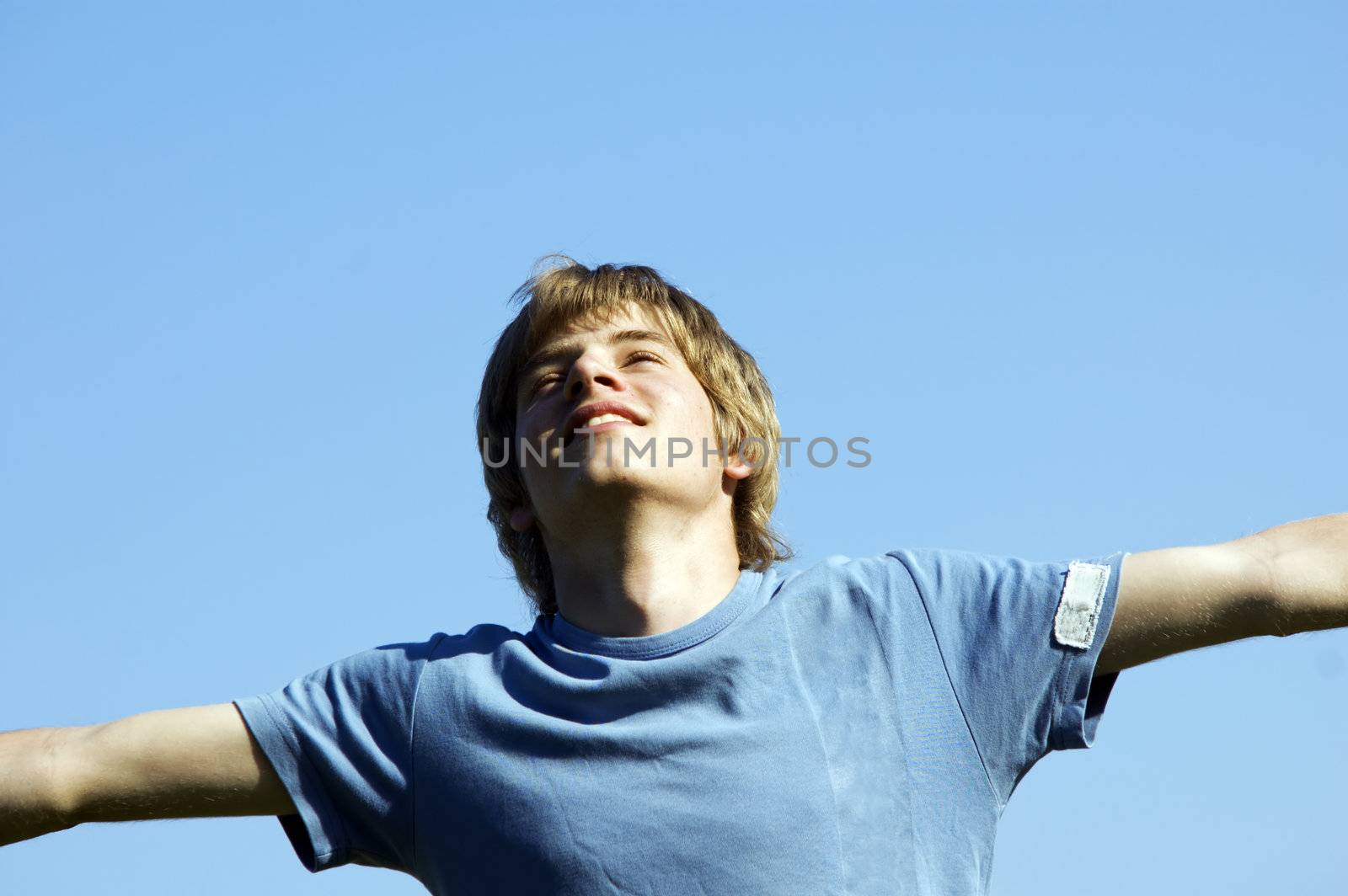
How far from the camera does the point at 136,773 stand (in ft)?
12.6

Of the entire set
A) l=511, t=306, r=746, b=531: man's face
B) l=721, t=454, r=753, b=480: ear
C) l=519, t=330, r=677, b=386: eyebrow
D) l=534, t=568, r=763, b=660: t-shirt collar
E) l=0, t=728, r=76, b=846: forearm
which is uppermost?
l=519, t=330, r=677, b=386: eyebrow

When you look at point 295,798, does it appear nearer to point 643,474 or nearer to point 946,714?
point 643,474

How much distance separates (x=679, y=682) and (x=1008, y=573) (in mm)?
906

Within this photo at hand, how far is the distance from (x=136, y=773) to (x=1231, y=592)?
2729 millimetres

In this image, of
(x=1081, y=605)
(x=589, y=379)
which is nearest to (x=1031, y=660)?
(x=1081, y=605)

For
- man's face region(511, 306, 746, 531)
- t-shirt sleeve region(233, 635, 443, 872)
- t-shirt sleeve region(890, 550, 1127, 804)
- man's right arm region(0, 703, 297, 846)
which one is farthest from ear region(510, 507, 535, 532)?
t-shirt sleeve region(890, 550, 1127, 804)

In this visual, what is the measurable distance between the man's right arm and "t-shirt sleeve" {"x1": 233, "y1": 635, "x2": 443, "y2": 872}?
0.16 feet

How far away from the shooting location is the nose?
4.59 metres

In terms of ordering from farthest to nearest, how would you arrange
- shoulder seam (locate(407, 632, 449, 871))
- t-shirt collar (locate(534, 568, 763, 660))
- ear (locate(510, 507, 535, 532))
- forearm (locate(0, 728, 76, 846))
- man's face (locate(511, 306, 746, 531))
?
1. ear (locate(510, 507, 535, 532))
2. man's face (locate(511, 306, 746, 531))
3. t-shirt collar (locate(534, 568, 763, 660))
4. shoulder seam (locate(407, 632, 449, 871))
5. forearm (locate(0, 728, 76, 846))

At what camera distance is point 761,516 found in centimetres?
518

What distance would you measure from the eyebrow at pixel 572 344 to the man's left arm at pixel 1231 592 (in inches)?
68.6

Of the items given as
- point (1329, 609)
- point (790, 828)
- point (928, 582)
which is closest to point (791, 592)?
point (928, 582)

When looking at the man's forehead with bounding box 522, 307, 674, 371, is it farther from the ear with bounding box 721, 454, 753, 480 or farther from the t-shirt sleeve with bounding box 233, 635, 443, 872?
the t-shirt sleeve with bounding box 233, 635, 443, 872

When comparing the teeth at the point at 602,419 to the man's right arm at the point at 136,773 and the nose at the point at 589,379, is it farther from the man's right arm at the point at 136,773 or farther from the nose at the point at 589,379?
the man's right arm at the point at 136,773
